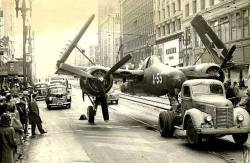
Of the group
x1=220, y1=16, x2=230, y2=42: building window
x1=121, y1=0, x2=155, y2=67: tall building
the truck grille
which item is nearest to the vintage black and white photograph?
the truck grille

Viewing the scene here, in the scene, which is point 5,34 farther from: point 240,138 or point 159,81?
point 240,138

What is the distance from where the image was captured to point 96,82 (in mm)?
26188

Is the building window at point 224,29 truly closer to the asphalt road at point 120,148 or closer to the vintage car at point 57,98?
the vintage car at point 57,98

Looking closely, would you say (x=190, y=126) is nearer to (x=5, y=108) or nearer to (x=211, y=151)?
(x=211, y=151)

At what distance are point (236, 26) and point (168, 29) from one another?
32.6 metres

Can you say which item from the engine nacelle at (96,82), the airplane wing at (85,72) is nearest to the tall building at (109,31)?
the airplane wing at (85,72)

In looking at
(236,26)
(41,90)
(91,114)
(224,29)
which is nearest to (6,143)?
(91,114)

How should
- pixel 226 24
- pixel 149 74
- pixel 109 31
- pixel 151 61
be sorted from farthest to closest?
pixel 109 31 < pixel 226 24 < pixel 151 61 < pixel 149 74

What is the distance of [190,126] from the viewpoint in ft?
55.6

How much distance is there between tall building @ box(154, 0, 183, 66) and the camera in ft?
246

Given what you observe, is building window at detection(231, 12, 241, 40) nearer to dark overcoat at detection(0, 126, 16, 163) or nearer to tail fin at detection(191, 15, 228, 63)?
tail fin at detection(191, 15, 228, 63)

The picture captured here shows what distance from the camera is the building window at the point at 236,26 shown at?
1930 inches

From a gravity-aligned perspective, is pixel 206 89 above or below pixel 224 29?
below

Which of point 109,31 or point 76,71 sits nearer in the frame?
point 76,71
